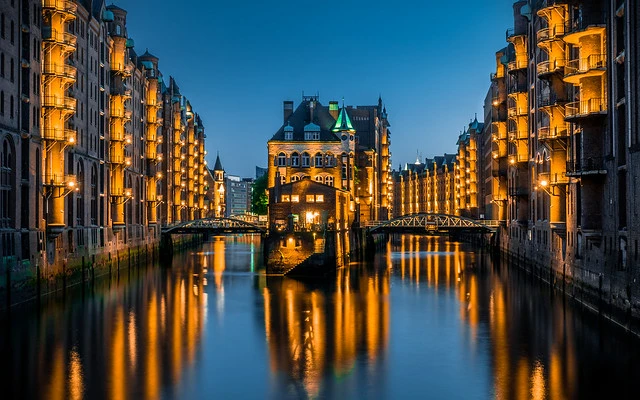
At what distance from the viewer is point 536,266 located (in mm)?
67188

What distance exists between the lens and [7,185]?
46688 mm

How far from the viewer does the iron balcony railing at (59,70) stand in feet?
175

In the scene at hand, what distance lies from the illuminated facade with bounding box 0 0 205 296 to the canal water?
5.06m

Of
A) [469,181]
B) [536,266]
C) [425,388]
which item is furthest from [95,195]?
[469,181]

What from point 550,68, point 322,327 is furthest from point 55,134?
point 550,68

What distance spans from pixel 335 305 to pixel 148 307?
11.9 meters

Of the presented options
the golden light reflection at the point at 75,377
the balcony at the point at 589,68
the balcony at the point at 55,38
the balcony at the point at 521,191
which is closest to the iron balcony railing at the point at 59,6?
the balcony at the point at 55,38

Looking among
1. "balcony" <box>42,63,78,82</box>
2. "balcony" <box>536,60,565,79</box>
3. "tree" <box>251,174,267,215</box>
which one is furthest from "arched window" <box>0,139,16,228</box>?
"tree" <box>251,174,267,215</box>

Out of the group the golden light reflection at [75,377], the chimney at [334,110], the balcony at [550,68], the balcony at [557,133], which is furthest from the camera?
the chimney at [334,110]

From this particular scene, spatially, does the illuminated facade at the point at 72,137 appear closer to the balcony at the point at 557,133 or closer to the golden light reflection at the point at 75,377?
the golden light reflection at the point at 75,377

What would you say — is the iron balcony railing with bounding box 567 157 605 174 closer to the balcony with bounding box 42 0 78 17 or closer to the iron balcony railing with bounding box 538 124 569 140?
the iron balcony railing with bounding box 538 124 569 140

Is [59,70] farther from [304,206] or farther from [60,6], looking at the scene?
[304,206]

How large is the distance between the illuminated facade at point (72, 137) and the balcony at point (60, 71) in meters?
0.08

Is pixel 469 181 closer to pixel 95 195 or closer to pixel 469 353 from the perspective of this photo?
pixel 95 195
